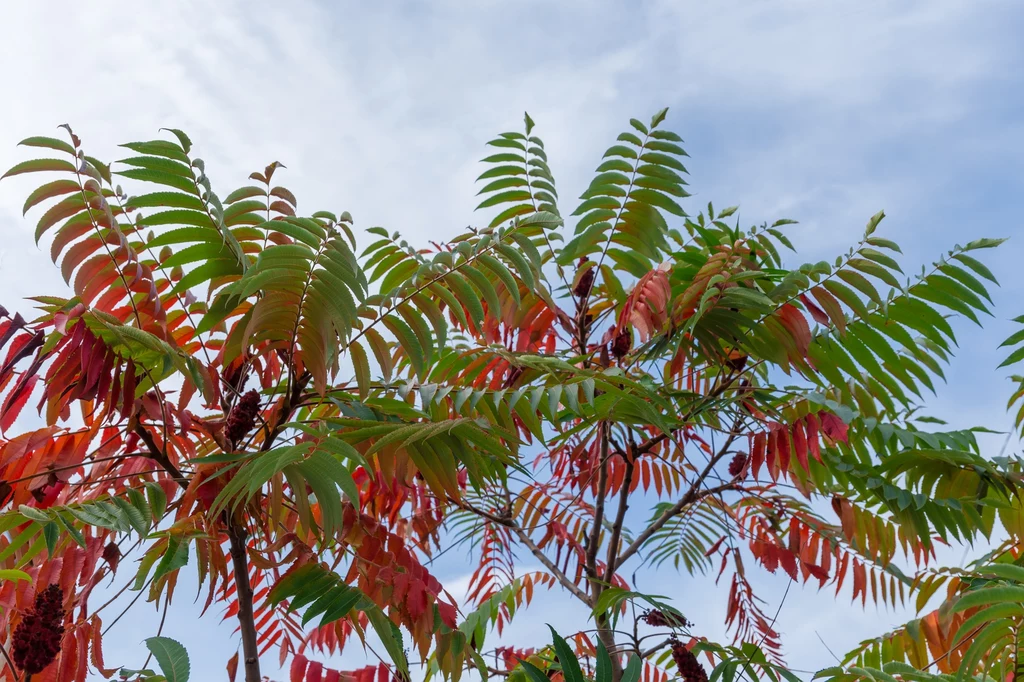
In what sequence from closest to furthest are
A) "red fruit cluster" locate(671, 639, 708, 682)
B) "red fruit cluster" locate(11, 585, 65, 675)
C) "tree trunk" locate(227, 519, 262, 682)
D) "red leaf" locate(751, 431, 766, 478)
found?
1. "red fruit cluster" locate(11, 585, 65, 675)
2. "tree trunk" locate(227, 519, 262, 682)
3. "red fruit cluster" locate(671, 639, 708, 682)
4. "red leaf" locate(751, 431, 766, 478)

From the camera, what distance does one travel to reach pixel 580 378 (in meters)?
1.74

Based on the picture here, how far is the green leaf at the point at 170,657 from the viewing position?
1418mm

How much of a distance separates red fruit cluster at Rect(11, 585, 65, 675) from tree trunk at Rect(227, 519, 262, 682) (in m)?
0.33

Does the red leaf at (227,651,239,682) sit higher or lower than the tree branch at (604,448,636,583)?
lower

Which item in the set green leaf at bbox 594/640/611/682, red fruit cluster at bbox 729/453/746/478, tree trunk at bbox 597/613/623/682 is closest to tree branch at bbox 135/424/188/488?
green leaf at bbox 594/640/611/682

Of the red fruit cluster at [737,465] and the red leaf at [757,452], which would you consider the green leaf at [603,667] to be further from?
the red fruit cluster at [737,465]

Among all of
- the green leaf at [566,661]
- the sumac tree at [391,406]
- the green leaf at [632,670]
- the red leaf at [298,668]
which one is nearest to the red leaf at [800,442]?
the sumac tree at [391,406]

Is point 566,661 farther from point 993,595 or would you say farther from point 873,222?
point 873,222

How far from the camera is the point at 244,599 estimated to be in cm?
165

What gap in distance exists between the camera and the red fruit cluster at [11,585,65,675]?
1.36 metres

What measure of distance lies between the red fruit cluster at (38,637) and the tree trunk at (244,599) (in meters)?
0.33

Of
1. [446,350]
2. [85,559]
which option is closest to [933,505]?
[446,350]

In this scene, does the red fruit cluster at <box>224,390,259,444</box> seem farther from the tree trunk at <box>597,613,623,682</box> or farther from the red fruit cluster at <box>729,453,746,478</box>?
the red fruit cluster at <box>729,453,746,478</box>

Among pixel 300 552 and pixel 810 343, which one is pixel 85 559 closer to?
pixel 300 552
